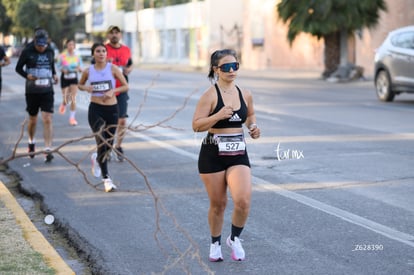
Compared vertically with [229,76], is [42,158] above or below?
below

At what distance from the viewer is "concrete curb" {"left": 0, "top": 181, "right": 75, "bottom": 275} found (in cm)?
614

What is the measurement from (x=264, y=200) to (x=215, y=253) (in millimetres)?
2358

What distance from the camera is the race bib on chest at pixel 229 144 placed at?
6160mm

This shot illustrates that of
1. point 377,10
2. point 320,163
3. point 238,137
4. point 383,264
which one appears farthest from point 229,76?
point 377,10

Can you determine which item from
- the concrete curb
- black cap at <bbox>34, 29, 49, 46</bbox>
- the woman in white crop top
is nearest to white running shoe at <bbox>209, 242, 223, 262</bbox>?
the concrete curb

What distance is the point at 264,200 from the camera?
340 inches

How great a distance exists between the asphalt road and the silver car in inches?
148

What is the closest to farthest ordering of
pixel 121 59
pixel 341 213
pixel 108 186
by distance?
pixel 341 213
pixel 108 186
pixel 121 59

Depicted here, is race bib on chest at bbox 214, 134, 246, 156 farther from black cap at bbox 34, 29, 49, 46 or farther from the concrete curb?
black cap at bbox 34, 29, 49, 46

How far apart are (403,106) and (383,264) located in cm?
1391

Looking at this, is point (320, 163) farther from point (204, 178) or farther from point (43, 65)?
point (204, 178)

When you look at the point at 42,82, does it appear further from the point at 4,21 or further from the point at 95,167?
the point at 4,21

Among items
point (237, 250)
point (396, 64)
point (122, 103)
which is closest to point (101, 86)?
point (122, 103)

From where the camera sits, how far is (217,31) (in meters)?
57.9
